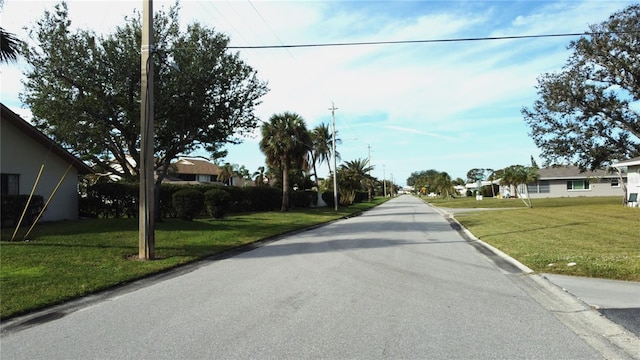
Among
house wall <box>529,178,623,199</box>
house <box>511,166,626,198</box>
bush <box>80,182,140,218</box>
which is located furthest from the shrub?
bush <box>80,182,140,218</box>

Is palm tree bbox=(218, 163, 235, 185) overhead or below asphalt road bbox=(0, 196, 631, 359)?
overhead

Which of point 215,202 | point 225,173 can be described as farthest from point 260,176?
point 215,202

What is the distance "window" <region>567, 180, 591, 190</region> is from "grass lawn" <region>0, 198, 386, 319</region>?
174 feet

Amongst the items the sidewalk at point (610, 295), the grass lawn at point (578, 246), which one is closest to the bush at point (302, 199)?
the grass lawn at point (578, 246)

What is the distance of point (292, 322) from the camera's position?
612 cm

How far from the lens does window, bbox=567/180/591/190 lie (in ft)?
194

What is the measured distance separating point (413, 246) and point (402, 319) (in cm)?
869

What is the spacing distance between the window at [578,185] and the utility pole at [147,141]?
59934 millimetres

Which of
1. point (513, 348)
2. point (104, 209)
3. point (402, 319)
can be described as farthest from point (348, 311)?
point (104, 209)

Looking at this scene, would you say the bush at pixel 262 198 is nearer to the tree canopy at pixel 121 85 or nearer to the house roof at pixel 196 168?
the tree canopy at pixel 121 85

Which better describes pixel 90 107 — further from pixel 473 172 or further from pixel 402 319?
pixel 473 172

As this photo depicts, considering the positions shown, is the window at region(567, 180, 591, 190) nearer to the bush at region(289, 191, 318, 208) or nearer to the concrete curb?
the bush at region(289, 191, 318, 208)

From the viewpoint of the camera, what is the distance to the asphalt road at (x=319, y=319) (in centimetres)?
507

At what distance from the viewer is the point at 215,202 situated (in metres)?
25.6
